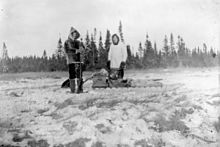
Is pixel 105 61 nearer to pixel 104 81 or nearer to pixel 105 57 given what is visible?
pixel 105 57

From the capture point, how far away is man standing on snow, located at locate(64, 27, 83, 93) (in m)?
2.73

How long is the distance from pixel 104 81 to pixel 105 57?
0.80ft

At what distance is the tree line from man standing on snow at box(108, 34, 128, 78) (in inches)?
1.6

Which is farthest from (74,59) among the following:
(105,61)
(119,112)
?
(119,112)

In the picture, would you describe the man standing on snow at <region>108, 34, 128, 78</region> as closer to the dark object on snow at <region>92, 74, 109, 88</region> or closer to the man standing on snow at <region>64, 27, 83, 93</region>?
the dark object on snow at <region>92, 74, 109, 88</region>

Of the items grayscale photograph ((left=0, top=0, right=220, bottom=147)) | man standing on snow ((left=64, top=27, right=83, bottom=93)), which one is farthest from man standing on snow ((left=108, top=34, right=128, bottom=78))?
man standing on snow ((left=64, top=27, right=83, bottom=93))

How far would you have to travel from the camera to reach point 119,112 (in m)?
2.54

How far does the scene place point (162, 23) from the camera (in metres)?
2.85

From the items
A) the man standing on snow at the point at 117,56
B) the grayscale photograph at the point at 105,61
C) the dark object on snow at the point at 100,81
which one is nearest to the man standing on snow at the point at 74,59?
the grayscale photograph at the point at 105,61

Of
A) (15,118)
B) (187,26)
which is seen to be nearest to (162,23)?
(187,26)

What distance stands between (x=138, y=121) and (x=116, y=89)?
1.40ft

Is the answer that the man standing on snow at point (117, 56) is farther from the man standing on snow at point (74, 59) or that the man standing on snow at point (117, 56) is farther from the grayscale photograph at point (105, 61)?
Answer: the man standing on snow at point (74, 59)

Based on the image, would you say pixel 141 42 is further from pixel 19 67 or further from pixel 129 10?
pixel 19 67

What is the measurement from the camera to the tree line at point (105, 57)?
2.69 m
